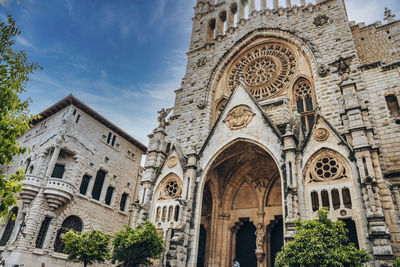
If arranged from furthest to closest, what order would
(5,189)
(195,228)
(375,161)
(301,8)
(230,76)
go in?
(230,76) < (301,8) < (195,228) < (375,161) < (5,189)

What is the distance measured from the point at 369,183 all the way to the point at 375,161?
45.5 inches

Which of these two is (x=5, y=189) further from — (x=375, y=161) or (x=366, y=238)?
(x=375, y=161)

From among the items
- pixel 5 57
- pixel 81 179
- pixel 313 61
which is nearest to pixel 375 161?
pixel 313 61

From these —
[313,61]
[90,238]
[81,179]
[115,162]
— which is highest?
[313,61]

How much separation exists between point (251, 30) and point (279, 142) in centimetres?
1084

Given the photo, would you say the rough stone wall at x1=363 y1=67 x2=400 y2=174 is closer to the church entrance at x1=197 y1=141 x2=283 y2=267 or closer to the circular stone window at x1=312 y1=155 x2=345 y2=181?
the circular stone window at x1=312 y1=155 x2=345 y2=181

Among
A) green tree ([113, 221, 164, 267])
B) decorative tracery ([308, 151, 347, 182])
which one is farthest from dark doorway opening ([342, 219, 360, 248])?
green tree ([113, 221, 164, 267])

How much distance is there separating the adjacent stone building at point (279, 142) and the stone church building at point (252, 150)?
0.20 feet

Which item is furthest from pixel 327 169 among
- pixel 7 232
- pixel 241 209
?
pixel 7 232

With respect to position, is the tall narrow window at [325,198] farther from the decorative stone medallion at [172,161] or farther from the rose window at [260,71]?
the rose window at [260,71]

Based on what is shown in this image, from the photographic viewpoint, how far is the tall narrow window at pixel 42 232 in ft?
64.4

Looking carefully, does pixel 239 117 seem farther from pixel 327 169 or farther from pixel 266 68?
pixel 266 68

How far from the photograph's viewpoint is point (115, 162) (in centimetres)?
2716

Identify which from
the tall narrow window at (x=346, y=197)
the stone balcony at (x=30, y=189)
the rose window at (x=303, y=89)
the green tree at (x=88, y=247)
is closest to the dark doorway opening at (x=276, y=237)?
Answer: the tall narrow window at (x=346, y=197)
